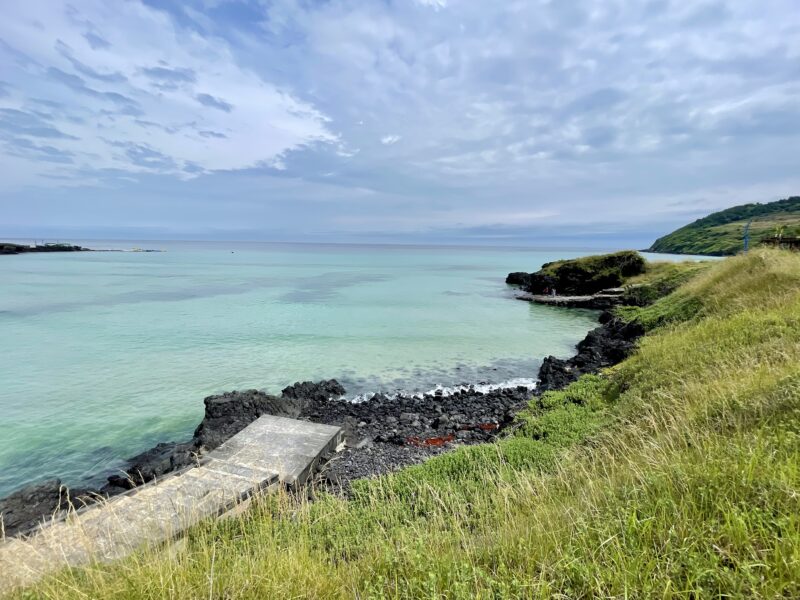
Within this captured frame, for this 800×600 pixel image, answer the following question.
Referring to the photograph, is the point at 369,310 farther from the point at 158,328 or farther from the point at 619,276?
the point at 619,276

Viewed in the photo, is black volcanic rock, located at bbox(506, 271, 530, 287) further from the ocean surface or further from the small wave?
the small wave

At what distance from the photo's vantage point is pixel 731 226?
129m

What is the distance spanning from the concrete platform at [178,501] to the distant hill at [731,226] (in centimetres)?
11185

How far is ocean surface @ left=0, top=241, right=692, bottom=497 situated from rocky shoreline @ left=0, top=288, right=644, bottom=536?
1.28 m

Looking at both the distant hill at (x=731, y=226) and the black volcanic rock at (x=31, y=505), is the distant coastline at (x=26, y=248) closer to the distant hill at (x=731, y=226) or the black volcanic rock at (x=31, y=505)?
the black volcanic rock at (x=31, y=505)

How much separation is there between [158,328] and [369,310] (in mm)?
16681

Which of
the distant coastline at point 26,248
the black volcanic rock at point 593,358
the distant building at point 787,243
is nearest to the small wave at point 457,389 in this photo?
the black volcanic rock at point 593,358

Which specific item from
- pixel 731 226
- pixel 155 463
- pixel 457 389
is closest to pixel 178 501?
pixel 155 463

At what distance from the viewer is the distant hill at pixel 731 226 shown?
101m

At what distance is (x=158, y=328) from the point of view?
88.1 ft

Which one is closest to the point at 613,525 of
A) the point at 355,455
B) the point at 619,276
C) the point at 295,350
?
the point at 355,455

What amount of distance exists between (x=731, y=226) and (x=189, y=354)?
165 metres

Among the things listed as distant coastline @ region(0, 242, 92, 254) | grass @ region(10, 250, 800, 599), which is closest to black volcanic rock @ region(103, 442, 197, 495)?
grass @ region(10, 250, 800, 599)

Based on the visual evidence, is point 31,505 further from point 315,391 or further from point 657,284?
point 657,284
